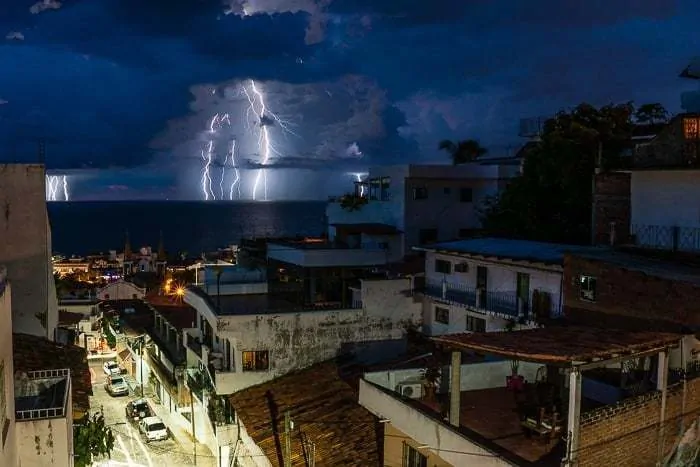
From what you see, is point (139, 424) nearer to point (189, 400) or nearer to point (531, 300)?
point (189, 400)

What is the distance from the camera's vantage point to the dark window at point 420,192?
1254 inches

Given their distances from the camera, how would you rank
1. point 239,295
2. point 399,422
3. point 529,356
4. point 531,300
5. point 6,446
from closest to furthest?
point 6,446 → point 529,356 → point 399,422 → point 531,300 → point 239,295

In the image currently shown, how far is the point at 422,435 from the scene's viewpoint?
469 inches

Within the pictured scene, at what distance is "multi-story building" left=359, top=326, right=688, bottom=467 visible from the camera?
1002 cm

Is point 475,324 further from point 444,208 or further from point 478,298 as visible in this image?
point 444,208

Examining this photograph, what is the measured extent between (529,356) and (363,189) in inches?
1070

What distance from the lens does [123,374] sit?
36.5m

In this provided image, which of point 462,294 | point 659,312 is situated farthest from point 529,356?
point 462,294

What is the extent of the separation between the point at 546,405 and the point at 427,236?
67.1 feet

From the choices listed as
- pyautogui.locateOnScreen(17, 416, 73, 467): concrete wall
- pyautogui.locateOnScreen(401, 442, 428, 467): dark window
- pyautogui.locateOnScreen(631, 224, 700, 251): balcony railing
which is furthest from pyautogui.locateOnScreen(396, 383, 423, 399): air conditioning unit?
pyautogui.locateOnScreen(631, 224, 700, 251): balcony railing

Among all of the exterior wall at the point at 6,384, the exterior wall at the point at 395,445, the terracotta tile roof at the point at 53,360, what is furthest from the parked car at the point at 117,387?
the exterior wall at the point at 6,384

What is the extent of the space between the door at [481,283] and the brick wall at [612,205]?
412 centimetres

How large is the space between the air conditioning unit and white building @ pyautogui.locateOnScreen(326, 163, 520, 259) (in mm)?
17306

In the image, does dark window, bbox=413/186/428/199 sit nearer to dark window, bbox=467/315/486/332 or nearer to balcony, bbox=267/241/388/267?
balcony, bbox=267/241/388/267
